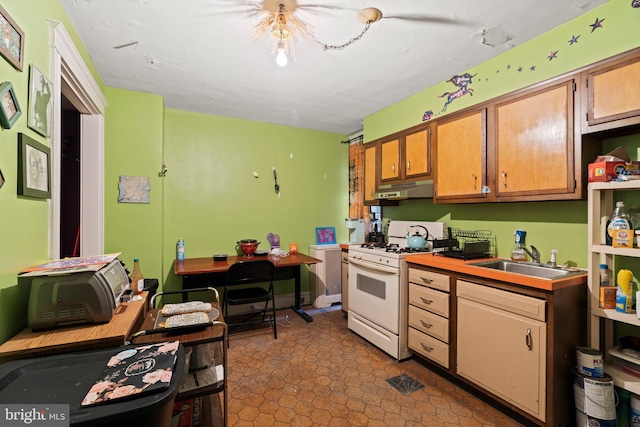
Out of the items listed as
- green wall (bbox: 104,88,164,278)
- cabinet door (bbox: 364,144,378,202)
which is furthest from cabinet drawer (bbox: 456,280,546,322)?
green wall (bbox: 104,88,164,278)

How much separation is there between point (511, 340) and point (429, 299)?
0.61 metres

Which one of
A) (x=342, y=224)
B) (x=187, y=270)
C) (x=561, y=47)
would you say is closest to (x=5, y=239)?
(x=187, y=270)

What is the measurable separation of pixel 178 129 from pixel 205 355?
8.85 ft

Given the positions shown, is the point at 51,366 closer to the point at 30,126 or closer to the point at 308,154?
the point at 30,126

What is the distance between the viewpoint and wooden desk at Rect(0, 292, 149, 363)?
101 centimetres

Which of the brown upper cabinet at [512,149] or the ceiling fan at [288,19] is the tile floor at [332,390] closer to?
the brown upper cabinet at [512,149]

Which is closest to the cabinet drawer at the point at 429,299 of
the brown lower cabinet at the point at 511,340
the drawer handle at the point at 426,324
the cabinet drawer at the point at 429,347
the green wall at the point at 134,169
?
the brown lower cabinet at the point at 511,340

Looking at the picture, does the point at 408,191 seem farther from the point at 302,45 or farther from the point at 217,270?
the point at 217,270

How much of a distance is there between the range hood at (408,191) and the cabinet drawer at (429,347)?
119 cm

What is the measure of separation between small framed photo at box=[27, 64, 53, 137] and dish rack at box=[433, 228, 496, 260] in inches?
106

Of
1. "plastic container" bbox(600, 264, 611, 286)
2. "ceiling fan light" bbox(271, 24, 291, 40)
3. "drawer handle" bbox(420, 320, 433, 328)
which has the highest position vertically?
"ceiling fan light" bbox(271, 24, 291, 40)

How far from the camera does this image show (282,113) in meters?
3.46

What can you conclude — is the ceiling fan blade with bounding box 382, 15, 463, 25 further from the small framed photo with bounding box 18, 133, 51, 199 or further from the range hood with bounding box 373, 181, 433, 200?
the small framed photo with bounding box 18, 133, 51, 199

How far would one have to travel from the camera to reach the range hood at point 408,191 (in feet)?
8.71
